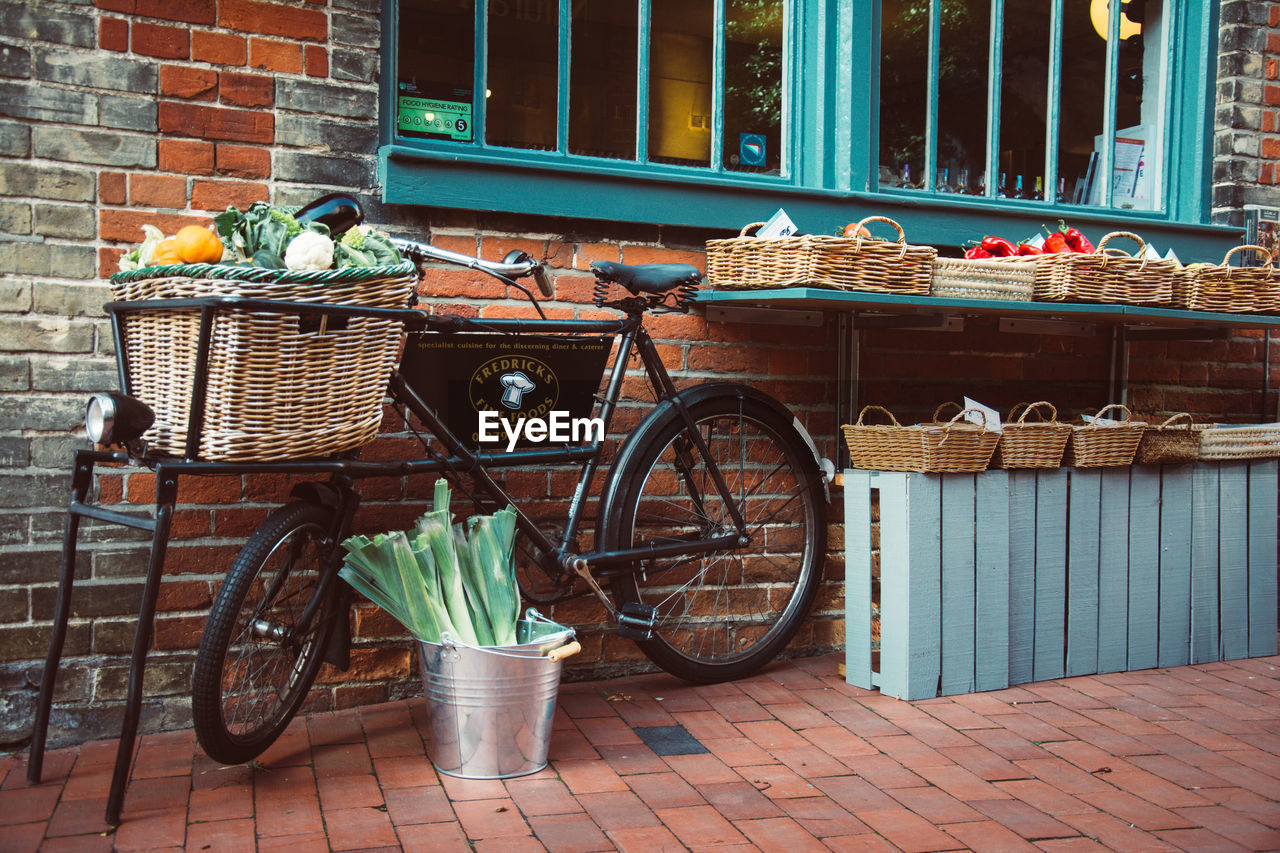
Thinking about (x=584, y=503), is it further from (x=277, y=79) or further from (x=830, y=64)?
(x=830, y=64)

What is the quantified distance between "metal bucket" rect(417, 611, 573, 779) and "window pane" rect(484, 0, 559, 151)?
5.86 ft

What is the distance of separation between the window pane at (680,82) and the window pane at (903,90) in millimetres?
697

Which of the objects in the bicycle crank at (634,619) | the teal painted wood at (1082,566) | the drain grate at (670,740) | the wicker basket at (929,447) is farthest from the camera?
the teal painted wood at (1082,566)

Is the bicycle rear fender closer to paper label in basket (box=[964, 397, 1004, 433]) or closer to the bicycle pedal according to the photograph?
the bicycle pedal

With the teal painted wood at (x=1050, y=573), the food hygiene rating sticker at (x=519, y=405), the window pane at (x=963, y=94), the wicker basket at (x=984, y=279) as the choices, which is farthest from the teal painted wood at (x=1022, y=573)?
the food hygiene rating sticker at (x=519, y=405)

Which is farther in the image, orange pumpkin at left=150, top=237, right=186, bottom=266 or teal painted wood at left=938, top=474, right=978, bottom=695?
teal painted wood at left=938, top=474, right=978, bottom=695

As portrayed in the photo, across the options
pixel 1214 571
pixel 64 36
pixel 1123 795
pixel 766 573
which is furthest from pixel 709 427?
pixel 64 36

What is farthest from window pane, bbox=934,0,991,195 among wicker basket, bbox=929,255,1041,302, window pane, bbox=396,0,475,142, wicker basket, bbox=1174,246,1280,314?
window pane, bbox=396,0,475,142

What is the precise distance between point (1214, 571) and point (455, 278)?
291 cm

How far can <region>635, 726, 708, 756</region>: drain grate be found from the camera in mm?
3119

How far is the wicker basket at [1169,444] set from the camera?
394 cm

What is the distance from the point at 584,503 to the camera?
3.47 meters

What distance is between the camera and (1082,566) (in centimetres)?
389

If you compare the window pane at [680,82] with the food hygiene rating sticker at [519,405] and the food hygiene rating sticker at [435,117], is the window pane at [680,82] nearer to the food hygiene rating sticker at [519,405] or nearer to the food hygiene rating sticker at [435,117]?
the food hygiene rating sticker at [435,117]
